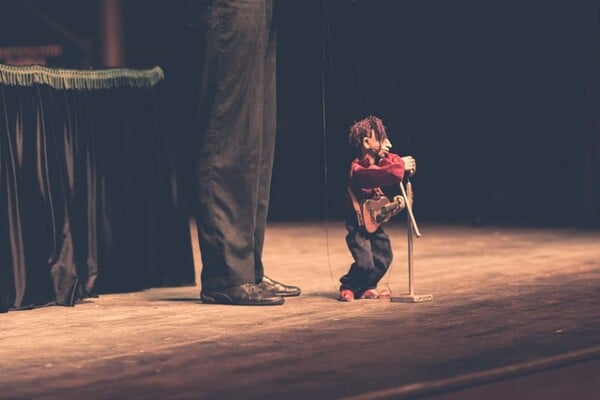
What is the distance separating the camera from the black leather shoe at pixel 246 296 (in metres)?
6.62

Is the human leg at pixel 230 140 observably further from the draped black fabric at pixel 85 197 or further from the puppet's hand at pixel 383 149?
the draped black fabric at pixel 85 197

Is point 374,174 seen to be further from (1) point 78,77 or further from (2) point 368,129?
(1) point 78,77

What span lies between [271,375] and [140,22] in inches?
319

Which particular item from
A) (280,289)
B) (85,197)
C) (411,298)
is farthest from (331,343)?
(85,197)

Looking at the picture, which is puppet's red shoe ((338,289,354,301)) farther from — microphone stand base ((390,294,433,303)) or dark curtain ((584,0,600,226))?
dark curtain ((584,0,600,226))

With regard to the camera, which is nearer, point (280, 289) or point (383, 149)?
point (383, 149)

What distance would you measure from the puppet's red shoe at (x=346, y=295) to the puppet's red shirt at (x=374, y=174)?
44 centimetres

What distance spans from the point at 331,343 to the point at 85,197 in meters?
2.13

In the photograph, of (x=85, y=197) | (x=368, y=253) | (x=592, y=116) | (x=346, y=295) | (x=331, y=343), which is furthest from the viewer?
(x=592, y=116)

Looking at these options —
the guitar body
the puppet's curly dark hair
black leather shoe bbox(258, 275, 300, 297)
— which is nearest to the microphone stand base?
the guitar body

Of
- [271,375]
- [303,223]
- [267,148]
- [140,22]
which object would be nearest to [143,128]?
[267,148]

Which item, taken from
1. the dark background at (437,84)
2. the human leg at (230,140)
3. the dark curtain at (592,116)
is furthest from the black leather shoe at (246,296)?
the dark curtain at (592,116)

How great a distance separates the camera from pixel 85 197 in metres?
7.20

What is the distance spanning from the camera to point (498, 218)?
1124 cm
